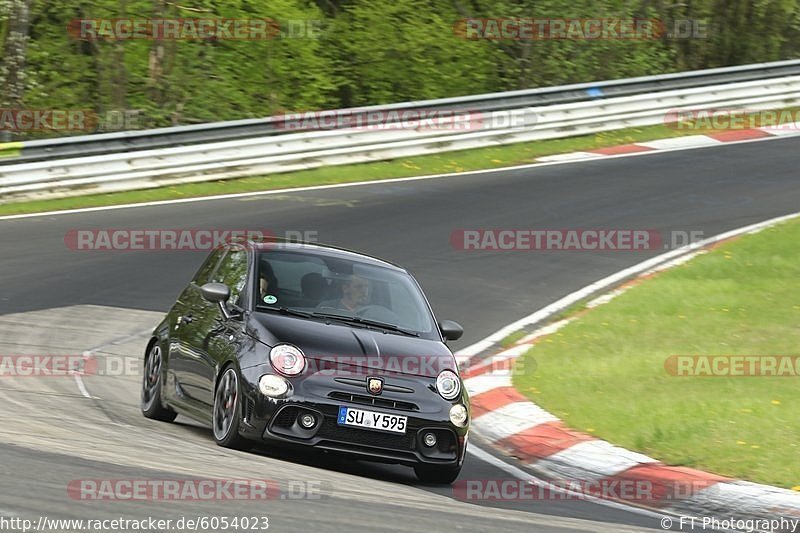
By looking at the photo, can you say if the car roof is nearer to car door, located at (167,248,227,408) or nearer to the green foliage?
car door, located at (167,248,227,408)

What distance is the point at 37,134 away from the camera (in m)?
23.8

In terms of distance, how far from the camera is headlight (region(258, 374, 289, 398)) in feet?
26.8

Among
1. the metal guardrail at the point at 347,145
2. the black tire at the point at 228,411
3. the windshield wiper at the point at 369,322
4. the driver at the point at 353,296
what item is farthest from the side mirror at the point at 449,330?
the metal guardrail at the point at 347,145

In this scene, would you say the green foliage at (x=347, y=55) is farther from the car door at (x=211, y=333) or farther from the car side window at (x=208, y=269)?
the car door at (x=211, y=333)

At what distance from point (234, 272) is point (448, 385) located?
79.0 inches

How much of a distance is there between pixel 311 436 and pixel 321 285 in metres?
1.44

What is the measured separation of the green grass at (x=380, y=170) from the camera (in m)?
18.8

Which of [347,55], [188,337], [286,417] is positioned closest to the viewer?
[286,417]

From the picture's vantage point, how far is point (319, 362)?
27.3ft

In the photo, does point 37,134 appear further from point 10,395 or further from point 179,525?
point 179,525

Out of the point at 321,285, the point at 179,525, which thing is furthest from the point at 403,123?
the point at 179,525

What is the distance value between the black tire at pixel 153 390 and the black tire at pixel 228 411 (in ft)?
4.04

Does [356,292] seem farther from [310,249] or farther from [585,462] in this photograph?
[585,462]

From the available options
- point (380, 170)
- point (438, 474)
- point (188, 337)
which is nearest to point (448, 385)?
point (438, 474)
